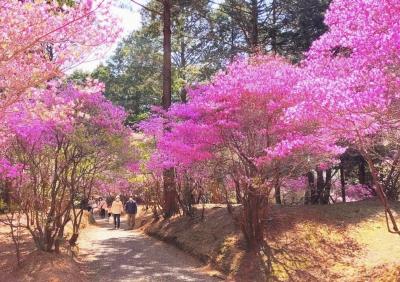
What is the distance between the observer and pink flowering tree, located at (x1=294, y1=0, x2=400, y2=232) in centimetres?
520

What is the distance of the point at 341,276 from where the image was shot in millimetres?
8773

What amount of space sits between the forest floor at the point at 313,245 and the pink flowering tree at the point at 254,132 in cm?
66

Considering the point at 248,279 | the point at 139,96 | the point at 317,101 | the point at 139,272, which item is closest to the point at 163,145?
the point at 139,272

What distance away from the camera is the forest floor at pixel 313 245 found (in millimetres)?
8953

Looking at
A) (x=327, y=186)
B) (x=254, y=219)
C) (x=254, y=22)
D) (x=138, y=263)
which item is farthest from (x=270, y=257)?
(x=254, y=22)

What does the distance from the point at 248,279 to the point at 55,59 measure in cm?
558

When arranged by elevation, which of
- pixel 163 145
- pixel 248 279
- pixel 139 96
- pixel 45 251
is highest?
pixel 139 96

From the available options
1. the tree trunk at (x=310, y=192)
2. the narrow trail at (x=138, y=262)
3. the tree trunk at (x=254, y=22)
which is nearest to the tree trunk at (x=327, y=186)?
the tree trunk at (x=310, y=192)

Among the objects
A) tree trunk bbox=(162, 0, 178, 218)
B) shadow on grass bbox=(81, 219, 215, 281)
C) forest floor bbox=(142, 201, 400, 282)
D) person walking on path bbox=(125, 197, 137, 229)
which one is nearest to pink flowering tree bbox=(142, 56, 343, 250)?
forest floor bbox=(142, 201, 400, 282)

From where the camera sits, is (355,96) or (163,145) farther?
(163,145)

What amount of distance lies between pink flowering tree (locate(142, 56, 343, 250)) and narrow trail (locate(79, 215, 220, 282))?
1746 millimetres

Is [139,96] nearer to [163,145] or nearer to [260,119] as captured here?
[163,145]

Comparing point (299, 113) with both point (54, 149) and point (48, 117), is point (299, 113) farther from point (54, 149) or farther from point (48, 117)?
point (54, 149)

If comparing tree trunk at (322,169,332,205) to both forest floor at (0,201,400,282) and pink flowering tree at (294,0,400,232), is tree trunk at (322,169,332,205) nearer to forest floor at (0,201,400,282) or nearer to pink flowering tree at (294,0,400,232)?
forest floor at (0,201,400,282)
